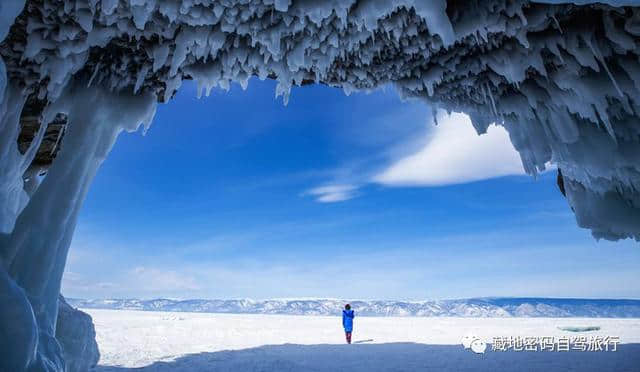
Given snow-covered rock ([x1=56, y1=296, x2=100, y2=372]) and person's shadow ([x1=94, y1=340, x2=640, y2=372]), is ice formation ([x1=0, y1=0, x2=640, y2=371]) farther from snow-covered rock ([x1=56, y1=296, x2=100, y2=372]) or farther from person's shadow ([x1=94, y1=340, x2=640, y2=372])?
person's shadow ([x1=94, y1=340, x2=640, y2=372])

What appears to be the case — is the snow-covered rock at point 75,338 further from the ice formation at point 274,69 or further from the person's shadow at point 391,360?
the ice formation at point 274,69

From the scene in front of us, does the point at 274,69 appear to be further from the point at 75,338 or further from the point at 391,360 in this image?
the point at 391,360

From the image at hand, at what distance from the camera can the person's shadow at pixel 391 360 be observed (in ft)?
27.5

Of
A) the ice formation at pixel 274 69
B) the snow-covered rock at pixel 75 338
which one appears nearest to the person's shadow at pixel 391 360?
the snow-covered rock at pixel 75 338

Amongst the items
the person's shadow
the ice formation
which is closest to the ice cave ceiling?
the ice formation

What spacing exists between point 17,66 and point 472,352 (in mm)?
12545

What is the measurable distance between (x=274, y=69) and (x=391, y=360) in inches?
318

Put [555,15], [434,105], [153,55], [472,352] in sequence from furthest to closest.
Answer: [472,352] < [434,105] < [153,55] < [555,15]

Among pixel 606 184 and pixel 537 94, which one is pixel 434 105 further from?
pixel 606 184

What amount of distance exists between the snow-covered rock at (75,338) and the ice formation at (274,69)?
93.3 inches

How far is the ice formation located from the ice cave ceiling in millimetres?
21

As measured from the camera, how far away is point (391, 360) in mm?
9570

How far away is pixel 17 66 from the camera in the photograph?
5023 millimetres

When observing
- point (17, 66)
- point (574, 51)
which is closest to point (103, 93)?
point (17, 66)
